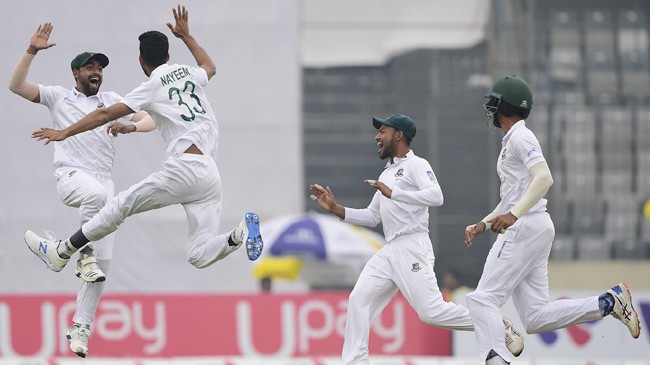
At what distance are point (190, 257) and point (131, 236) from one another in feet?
33.8

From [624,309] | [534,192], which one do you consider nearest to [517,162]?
[534,192]

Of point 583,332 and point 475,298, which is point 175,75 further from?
point 583,332

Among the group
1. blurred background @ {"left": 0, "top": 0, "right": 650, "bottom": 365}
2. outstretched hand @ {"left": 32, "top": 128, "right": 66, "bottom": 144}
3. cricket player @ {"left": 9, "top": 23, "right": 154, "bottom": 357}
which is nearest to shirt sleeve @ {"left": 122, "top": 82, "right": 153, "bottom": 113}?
outstretched hand @ {"left": 32, "top": 128, "right": 66, "bottom": 144}

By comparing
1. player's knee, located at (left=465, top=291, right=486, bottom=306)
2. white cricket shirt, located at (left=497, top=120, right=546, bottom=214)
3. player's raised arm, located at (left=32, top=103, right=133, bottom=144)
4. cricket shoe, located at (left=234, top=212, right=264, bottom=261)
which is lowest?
player's knee, located at (left=465, top=291, right=486, bottom=306)

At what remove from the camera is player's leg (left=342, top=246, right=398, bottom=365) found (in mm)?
11586

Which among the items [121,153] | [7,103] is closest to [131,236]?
[121,153]

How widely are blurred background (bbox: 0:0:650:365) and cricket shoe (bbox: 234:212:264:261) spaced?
9.27 meters

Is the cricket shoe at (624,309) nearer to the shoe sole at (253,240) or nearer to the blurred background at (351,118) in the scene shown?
the shoe sole at (253,240)

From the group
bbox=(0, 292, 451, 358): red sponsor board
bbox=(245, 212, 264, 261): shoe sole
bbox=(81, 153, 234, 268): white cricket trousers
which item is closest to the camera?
bbox=(245, 212, 264, 261): shoe sole

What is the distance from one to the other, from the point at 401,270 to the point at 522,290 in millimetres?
1175

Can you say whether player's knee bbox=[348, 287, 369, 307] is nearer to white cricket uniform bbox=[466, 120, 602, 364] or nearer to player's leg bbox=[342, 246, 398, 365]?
player's leg bbox=[342, 246, 398, 365]

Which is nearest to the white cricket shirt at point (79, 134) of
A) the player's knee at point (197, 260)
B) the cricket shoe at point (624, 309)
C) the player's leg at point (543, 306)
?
the player's knee at point (197, 260)

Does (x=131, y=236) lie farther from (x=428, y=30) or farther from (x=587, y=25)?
(x=587, y=25)

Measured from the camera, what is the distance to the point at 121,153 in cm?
2127
